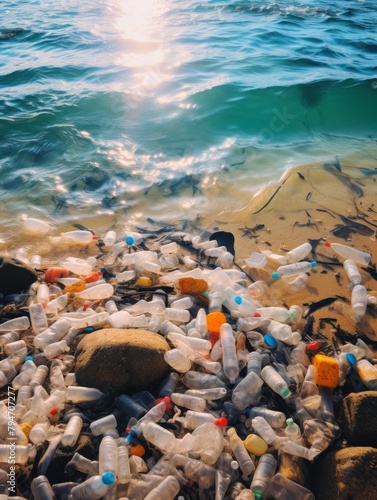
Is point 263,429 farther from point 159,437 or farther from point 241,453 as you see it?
point 159,437

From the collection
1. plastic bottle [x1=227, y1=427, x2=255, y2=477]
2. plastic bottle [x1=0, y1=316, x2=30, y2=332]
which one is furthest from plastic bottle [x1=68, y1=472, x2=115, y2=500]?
plastic bottle [x1=0, y1=316, x2=30, y2=332]

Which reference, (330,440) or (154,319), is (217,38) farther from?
(330,440)

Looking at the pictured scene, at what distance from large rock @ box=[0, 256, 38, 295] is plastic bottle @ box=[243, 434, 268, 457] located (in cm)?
285

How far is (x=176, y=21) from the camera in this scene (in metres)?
16.3

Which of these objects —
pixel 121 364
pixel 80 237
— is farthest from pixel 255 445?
pixel 80 237

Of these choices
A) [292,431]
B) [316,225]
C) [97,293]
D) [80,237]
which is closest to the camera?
[292,431]

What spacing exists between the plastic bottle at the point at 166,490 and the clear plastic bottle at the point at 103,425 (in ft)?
1.80

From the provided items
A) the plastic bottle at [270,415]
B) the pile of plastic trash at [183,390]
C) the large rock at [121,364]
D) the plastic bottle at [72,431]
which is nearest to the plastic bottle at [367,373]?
A: the pile of plastic trash at [183,390]

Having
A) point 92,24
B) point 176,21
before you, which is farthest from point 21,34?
point 176,21

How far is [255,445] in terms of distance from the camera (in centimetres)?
274

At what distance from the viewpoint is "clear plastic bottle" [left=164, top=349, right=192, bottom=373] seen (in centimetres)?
323

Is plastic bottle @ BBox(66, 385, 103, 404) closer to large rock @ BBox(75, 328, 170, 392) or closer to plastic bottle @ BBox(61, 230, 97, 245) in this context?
large rock @ BBox(75, 328, 170, 392)

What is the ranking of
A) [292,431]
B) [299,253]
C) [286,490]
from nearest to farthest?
[286,490] → [292,431] → [299,253]

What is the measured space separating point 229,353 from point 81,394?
1237 millimetres
